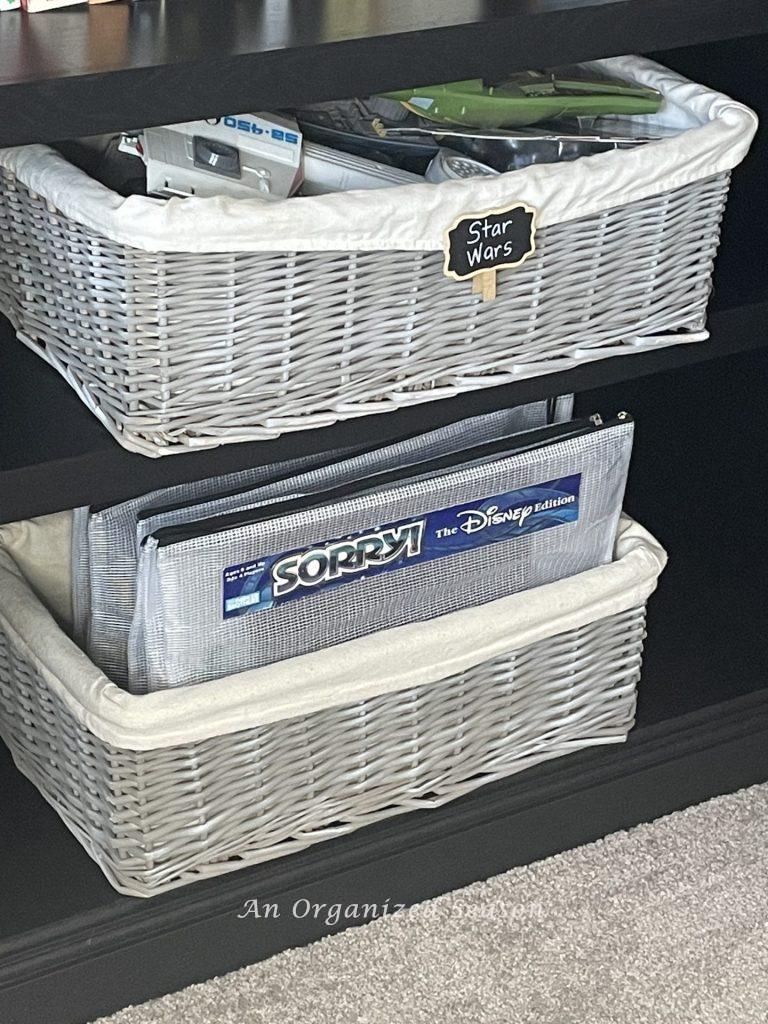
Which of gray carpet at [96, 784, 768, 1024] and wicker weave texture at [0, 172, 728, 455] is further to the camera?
gray carpet at [96, 784, 768, 1024]

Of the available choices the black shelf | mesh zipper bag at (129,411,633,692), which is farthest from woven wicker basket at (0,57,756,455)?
the black shelf

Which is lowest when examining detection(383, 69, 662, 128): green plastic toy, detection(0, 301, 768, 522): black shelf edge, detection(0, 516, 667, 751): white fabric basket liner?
detection(0, 516, 667, 751): white fabric basket liner

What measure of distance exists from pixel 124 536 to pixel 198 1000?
14.9 inches

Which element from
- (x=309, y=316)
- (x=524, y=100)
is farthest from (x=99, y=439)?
(x=524, y=100)

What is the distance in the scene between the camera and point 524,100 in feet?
3.69

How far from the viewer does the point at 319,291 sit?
1.02m

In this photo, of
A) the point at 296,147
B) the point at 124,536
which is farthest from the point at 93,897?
the point at 296,147

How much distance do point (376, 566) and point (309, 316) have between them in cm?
24

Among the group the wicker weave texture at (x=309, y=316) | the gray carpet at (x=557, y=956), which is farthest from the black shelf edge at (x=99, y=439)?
the gray carpet at (x=557, y=956)

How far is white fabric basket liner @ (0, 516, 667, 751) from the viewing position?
44.2 inches

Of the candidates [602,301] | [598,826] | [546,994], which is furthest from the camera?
[598,826]

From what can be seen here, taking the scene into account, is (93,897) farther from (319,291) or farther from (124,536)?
(319,291)

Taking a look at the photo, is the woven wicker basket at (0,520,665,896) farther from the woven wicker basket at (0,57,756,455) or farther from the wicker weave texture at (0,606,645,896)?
the woven wicker basket at (0,57,756,455)

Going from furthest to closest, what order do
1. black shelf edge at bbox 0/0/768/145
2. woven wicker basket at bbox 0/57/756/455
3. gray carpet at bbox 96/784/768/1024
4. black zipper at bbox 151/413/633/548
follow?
gray carpet at bbox 96/784/768/1024
black zipper at bbox 151/413/633/548
woven wicker basket at bbox 0/57/756/455
black shelf edge at bbox 0/0/768/145
